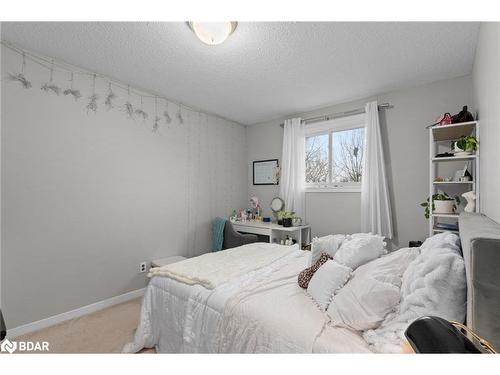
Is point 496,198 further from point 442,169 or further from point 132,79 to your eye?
point 132,79

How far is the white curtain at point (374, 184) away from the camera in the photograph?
2.88 m

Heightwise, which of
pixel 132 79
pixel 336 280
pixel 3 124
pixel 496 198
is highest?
pixel 132 79

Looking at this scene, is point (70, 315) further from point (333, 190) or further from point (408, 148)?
point (408, 148)

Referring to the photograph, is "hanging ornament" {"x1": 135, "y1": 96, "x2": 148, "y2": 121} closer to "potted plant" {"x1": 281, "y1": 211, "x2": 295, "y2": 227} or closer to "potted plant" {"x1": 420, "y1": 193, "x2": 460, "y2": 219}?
"potted plant" {"x1": 281, "y1": 211, "x2": 295, "y2": 227}

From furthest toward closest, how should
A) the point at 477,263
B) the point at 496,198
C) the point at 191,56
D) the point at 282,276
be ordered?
the point at 191,56 → the point at 282,276 → the point at 496,198 → the point at 477,263

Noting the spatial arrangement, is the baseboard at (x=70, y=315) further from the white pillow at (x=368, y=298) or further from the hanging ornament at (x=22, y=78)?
the white pillow at (x=368, y=298)

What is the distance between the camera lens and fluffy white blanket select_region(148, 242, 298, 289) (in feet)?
5.45

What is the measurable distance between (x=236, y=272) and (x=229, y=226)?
1652 millimetres

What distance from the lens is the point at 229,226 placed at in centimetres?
342

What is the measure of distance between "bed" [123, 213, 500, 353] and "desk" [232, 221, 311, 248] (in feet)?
4.19

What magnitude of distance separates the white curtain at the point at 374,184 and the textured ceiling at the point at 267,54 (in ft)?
1.33

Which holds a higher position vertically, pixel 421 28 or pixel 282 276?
pixel 421 28

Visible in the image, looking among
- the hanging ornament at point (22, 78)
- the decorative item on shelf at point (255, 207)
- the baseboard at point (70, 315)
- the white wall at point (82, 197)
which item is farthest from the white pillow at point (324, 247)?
the hanging ornament at point (22, 78)

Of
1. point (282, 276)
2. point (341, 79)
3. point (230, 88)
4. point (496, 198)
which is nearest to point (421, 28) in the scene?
point (341, 79)
